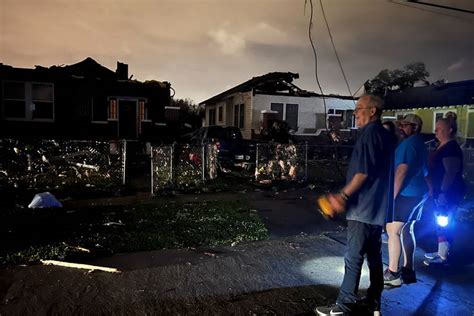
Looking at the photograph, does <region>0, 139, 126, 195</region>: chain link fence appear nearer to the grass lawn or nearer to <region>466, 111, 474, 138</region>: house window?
the grass lawn

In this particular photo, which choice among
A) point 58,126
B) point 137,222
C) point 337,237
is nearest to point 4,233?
point 137,222

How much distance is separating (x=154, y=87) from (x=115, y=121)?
8.68 ft

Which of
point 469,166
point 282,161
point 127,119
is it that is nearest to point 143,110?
point 127,119

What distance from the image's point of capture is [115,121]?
750 inches

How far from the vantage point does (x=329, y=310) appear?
131 inches

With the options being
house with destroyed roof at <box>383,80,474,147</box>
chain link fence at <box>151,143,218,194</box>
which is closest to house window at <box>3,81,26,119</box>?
chain link fence at <box>151,143,218,194</box>

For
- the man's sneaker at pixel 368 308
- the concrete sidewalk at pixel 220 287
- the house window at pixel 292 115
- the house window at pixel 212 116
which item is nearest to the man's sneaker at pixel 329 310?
the concrete sidewalk at pixel 220 287

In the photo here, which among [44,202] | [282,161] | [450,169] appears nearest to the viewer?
[450,169]

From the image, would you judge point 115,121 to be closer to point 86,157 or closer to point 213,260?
point 86,157

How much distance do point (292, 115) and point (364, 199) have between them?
21.4 metres

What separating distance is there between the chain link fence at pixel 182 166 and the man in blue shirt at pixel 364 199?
662cm

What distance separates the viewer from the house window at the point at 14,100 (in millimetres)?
17641

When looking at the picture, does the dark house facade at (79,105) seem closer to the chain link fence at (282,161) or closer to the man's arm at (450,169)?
the chain link fence at (282,161)

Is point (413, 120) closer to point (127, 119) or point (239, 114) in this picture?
point (127, 119)
